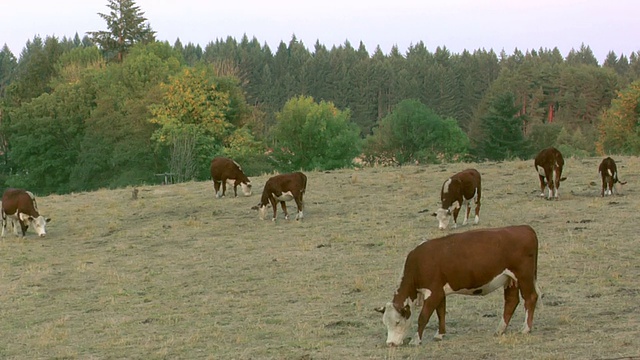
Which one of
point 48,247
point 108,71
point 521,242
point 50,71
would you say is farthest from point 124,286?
point 50,71

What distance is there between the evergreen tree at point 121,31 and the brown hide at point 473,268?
245 feet

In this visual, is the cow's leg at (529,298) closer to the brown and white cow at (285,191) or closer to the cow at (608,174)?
the brown and white cow at (285,191)

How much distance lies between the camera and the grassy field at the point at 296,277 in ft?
37.0

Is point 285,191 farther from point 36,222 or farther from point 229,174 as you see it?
point 36,222

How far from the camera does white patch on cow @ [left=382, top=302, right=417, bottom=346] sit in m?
10.9

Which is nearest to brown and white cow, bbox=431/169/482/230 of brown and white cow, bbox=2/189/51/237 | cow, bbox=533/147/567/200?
cow, bbox=533/147/567/200

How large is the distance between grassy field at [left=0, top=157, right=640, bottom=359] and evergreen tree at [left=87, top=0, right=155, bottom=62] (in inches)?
2117

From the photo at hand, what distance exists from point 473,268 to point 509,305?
0.79 m

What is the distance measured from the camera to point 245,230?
2380 centimetres

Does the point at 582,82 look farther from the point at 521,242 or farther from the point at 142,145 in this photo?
the point at 521,242

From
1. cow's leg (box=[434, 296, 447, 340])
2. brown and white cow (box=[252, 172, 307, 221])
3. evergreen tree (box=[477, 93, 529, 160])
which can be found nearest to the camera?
cow's leg (box=[434, 296, 447, 340])

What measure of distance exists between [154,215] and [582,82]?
117 metres

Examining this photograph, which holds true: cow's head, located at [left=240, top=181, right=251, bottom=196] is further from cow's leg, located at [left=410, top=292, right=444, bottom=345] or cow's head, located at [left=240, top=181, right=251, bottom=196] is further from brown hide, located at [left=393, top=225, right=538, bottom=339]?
cow's leg, located at [left=410, top=292, right=444, bottom=345]

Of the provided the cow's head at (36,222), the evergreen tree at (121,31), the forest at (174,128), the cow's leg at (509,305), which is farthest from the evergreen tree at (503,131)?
the cow's leg at (509,305)
